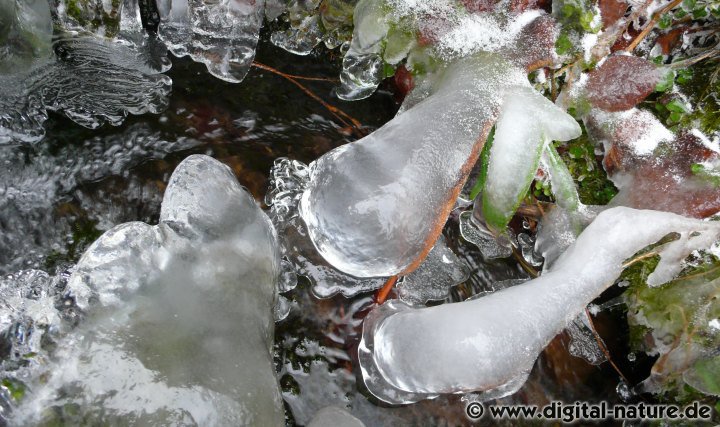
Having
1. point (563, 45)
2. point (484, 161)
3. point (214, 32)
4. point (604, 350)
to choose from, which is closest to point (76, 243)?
point (214, 32)

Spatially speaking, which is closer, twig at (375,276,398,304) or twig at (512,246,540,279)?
twig at (375,276,398,304)

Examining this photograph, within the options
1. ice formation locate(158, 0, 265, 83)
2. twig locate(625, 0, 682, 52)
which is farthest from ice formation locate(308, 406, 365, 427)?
twig locate(625, 0, 682, 52)

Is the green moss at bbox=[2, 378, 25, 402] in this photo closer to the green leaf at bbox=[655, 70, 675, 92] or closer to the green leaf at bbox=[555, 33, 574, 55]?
the green leaf at bbox=[555, 33, 574, 55]

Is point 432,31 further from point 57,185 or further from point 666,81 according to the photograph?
point 57,185

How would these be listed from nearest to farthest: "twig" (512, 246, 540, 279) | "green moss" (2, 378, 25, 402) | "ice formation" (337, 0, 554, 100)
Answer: "green moss" (2, 378, 25, 402) → "ice formation" (337, 0, 554, 100) → "twig" (512, 246, 540, 279)

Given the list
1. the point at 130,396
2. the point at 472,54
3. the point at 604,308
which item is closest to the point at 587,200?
the point at 604,308

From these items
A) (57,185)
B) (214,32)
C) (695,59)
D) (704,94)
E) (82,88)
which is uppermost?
(695,59)
